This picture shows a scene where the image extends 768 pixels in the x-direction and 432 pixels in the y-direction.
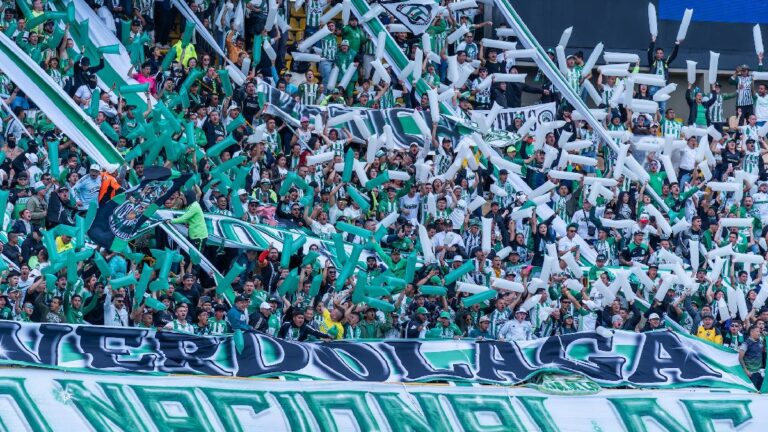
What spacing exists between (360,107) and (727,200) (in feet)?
15.4

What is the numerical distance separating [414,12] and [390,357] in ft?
25.8

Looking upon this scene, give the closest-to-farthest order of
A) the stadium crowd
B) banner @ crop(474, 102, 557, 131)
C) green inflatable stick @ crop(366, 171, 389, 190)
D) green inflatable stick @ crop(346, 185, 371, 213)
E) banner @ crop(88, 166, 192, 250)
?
banner @ crop(88, 166, 192, 250) → the stadium crowd → green inflatable stick @ crop(346, 185, 371, 213) → green inflatable stick @ crop(366, 171, 389, 190) → banner @ crop(474, 102, 557, 131)

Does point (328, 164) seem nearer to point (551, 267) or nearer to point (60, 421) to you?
point (551, 267)

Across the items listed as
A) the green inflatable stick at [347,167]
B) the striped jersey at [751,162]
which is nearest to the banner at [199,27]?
the green inflatable stick at [347,167]

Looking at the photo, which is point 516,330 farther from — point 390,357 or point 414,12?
point 414,12

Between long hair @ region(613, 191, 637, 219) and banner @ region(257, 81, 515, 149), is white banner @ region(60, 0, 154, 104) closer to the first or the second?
banner @ region(257, 81, 515, 149)

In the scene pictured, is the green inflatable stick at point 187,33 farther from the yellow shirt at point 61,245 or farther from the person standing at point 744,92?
the person standing at point 744,92

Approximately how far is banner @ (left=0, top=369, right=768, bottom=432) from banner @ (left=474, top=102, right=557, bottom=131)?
727cm

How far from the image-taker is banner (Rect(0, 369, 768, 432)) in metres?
18.6

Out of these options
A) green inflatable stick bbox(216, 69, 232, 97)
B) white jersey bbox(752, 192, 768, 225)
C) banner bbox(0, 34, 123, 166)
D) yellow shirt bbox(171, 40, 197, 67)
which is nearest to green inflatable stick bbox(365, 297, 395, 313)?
banner bbox(0, 34, 123, 166)

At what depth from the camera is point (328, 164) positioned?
24.5 metres

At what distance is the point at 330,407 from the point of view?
19.6 meters

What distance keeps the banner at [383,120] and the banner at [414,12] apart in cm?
177

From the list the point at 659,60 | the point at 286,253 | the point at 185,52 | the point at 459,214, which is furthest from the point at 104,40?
the point at 659,60
